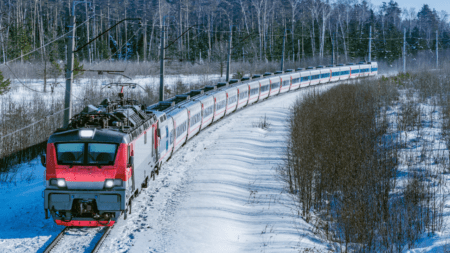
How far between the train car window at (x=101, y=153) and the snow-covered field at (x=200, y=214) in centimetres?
181

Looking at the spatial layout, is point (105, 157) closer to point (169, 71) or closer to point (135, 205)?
point (135, 205)

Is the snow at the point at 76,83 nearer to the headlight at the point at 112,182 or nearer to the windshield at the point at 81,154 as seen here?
the windshield at the point at 81,154

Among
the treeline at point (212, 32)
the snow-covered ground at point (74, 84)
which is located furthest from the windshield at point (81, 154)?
the treeline at point (212, 32)

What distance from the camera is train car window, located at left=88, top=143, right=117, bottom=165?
414 inches

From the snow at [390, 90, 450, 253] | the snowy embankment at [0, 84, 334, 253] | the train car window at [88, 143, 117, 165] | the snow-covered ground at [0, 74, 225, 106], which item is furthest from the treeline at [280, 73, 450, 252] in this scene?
the snow-covered ground at [0, 74, 225, 106]

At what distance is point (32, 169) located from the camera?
709 inches

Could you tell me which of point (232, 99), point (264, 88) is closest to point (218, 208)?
point (232, 99)

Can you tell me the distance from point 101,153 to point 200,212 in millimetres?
3398

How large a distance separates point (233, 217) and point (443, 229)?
16.9 ft

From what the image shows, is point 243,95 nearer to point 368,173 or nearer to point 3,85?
point 3,85

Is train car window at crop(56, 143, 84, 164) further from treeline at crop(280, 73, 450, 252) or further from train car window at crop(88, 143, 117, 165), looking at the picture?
treeline at crop(280, 73, 450, 252)

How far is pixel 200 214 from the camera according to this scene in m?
12.3

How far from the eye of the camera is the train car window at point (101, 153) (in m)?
10.5

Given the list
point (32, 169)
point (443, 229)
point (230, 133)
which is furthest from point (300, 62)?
point (443, 229)
